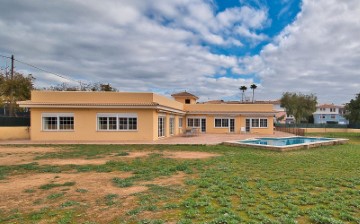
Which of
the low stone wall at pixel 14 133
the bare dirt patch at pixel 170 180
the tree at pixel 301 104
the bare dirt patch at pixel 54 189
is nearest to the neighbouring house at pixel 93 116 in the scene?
the low stone wall at pixel 14 133

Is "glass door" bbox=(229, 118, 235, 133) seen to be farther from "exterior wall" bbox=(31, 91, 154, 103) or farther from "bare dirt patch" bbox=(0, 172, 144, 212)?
"bare dirt patch" bbox=(0, 172, 144, 212)

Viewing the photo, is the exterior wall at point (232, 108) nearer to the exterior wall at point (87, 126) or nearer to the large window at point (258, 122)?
the large window at point (258, 122)

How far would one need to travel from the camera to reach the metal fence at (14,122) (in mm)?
23469

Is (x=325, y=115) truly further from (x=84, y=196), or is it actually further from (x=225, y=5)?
(x=84, y=196)

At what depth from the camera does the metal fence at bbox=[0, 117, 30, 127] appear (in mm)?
23469

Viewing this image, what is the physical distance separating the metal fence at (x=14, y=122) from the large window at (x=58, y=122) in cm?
350

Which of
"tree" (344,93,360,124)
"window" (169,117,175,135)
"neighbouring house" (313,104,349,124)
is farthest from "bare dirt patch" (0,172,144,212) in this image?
"neighbouring house" (313,104,349,124)

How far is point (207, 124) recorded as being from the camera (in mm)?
34812

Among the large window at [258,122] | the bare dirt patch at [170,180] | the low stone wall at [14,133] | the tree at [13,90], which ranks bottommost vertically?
A: the bare dirt patch at [170,180]

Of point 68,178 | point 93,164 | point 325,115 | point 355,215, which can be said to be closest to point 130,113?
point 93,164

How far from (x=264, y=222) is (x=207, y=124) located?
30.0 meters

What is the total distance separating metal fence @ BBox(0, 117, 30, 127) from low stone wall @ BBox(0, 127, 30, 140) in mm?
739

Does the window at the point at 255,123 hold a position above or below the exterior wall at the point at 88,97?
below

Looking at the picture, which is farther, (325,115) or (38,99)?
(325,115)
